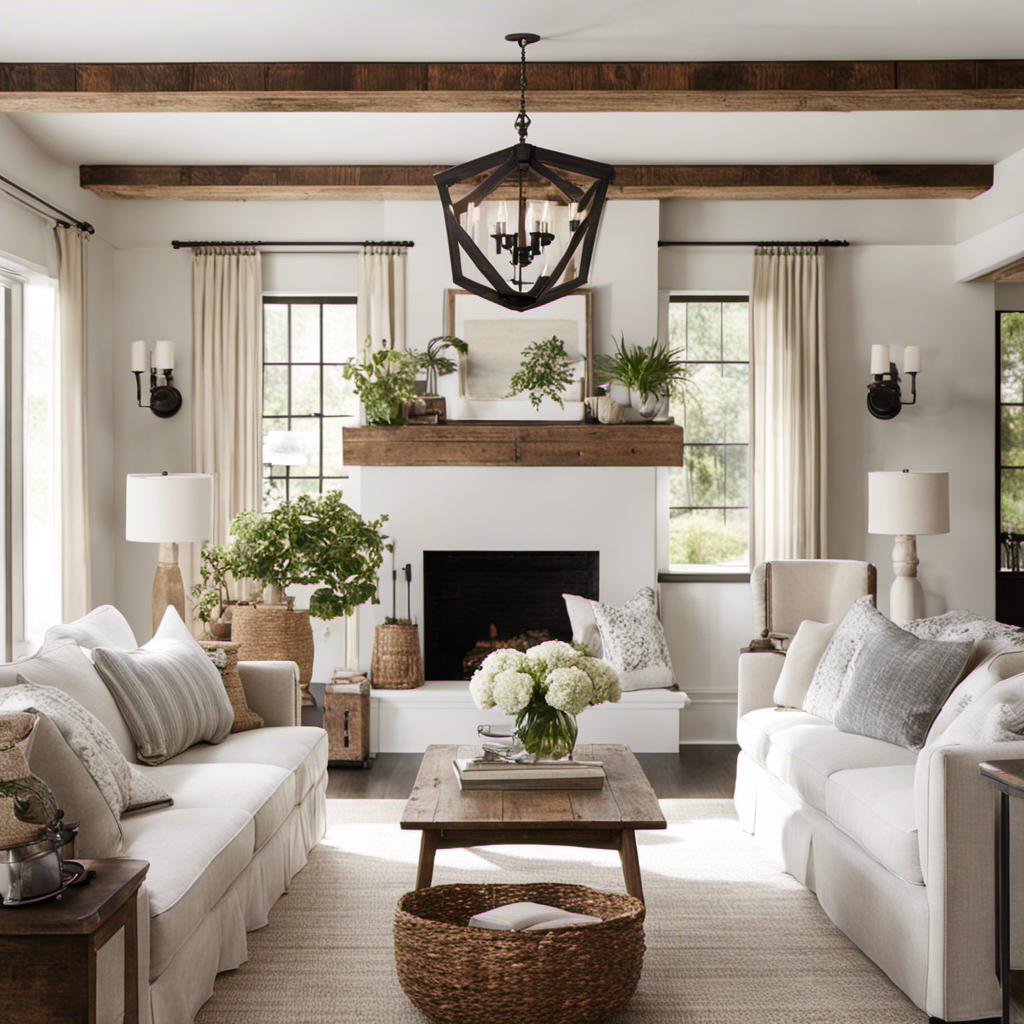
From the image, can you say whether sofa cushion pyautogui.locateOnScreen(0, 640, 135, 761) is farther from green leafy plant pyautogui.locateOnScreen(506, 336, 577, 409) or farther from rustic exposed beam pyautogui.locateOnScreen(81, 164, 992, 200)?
rustic exposed beam pyautogui.locateOnScreen(81, 164, 992, 200)

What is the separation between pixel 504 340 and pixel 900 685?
3157 millimetres

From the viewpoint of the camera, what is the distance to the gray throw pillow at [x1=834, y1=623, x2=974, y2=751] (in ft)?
11.1

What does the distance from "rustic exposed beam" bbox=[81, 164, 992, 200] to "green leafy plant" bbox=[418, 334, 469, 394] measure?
0.82 meters

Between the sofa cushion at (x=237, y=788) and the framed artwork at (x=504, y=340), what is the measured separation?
2.87 metres

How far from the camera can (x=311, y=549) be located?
192 inches

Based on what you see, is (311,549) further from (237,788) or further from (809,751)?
(809,751)

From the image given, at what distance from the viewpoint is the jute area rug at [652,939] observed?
2.71 metres

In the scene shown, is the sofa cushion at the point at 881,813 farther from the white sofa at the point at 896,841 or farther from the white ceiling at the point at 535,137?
the white ceiling at the point at 535,137

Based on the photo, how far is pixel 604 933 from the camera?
2.45 m

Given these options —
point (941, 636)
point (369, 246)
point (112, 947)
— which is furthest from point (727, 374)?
point (112, 947)

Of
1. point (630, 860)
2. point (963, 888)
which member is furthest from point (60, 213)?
point (963, 888)

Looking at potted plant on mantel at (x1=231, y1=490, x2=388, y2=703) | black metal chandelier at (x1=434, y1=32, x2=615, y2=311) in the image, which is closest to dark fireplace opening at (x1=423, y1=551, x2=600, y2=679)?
potted plant on mantel at (x1=231, y1=490, x2=388, y2=703)

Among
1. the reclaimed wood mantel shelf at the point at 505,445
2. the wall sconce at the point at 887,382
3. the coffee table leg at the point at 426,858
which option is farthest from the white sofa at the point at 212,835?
the wall sconce at the point at 887,382

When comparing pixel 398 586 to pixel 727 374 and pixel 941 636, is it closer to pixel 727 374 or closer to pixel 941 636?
pixel 727 374
